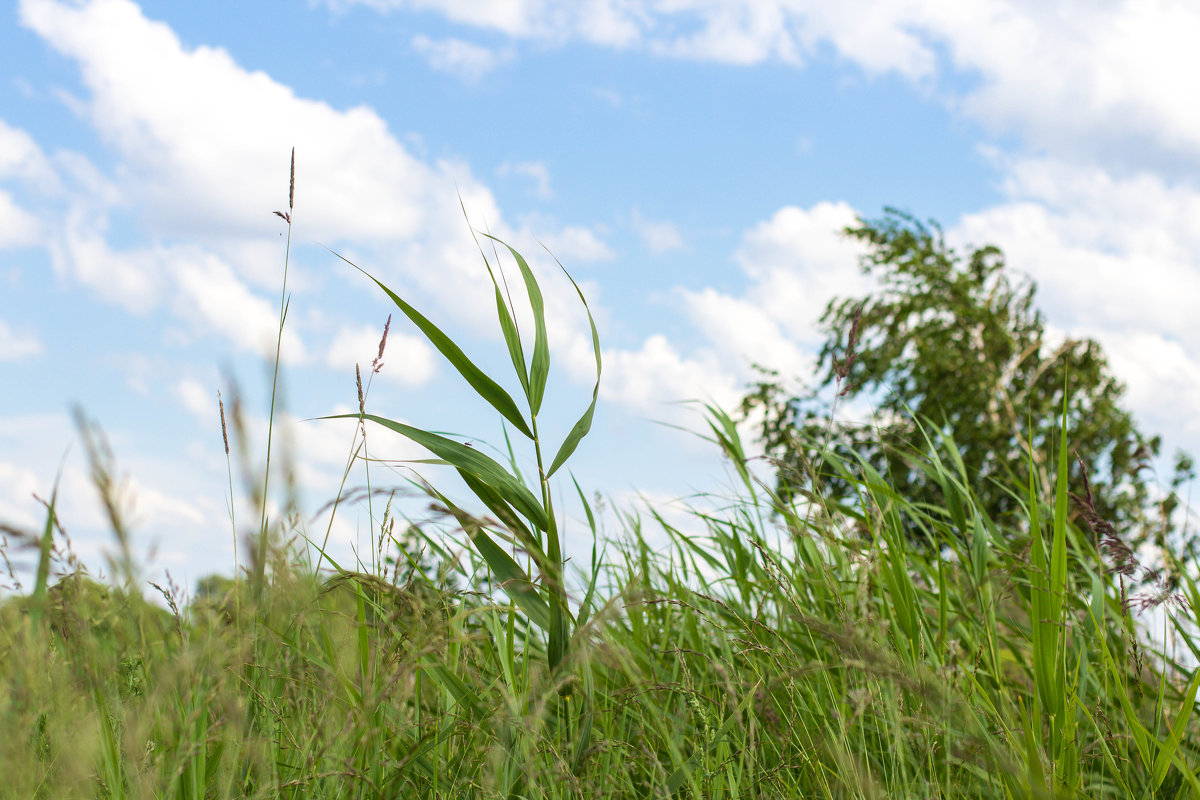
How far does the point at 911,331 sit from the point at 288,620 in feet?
52.3

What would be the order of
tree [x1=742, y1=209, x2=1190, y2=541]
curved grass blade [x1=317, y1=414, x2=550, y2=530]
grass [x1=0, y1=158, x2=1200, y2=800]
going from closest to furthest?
grass [x1=0, y1=158, x2=1200, y2=800] < curved grass blade [x1=317, y1=414, x2=550, y2=530] < tree [x1=742, y1=209, x2=1190, y2=541]

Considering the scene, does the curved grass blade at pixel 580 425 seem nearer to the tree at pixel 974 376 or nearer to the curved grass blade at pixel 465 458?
the curved grass blade at pixel 465 458

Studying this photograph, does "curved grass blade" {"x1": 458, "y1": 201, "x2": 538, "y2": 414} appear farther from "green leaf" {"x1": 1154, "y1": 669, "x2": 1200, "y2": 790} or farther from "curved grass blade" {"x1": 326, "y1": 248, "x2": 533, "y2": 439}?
"green leaf" {"x1": 1154, "y1": 669, "x2": 1200, "y2": 790}

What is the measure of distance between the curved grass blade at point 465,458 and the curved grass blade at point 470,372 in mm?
110

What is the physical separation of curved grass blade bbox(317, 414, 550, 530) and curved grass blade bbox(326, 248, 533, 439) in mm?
110

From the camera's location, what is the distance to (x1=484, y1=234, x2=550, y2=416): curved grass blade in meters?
1.65

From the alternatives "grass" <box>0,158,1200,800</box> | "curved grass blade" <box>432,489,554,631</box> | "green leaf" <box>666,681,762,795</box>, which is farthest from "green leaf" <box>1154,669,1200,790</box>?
"curved grass blade" <box>432,489,554,631</box>

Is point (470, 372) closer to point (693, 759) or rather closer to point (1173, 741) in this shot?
point (693, 759)

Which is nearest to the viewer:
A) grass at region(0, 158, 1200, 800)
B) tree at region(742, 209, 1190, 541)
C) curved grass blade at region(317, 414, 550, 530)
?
grass at region(0, 158, 1200, 800)

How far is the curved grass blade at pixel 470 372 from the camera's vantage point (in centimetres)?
158

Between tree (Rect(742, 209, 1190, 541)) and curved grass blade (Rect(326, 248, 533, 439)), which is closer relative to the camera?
curved grass blade (Rect(326, 248, 533, 439))

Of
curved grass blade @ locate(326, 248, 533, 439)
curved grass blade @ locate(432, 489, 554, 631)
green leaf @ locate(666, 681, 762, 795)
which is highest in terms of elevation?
curved grass blade @ locate(326, 248, 533, 439)

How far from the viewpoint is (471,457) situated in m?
1.55

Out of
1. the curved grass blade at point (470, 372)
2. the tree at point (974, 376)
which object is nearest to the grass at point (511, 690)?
the curved grass blade at point (470, 372)
